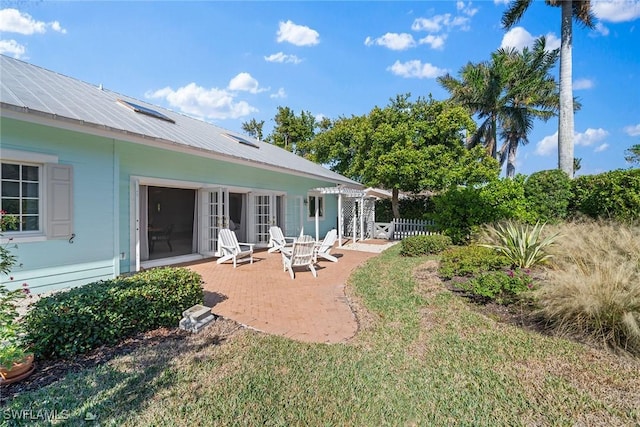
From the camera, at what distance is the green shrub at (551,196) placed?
31.2ft

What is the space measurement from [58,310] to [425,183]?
14606 mm

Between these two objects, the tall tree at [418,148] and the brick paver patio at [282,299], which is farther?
the tall tree at [418,148]

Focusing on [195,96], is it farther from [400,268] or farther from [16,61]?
[400,268]

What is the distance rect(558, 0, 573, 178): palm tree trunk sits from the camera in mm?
11883

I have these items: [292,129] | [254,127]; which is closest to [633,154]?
[292,129]

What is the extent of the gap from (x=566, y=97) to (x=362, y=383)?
1506 cm

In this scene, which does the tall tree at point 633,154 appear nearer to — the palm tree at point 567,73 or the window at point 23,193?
the palm tree at point 567,73

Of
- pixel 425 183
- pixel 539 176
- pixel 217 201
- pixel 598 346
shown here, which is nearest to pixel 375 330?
pixel 598 346

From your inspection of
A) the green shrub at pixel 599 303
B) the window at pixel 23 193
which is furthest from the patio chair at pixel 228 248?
the green shrub at pixel 599 303

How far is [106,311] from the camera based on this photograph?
11.4ft

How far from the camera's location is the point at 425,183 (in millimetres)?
14797

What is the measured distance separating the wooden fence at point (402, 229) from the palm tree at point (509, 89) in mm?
11980

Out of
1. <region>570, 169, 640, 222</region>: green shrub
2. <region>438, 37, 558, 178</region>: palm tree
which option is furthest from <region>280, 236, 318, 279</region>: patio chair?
<region>438, 37, 558, 178</region>: palm tree

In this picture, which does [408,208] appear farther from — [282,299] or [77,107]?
[77,107]
